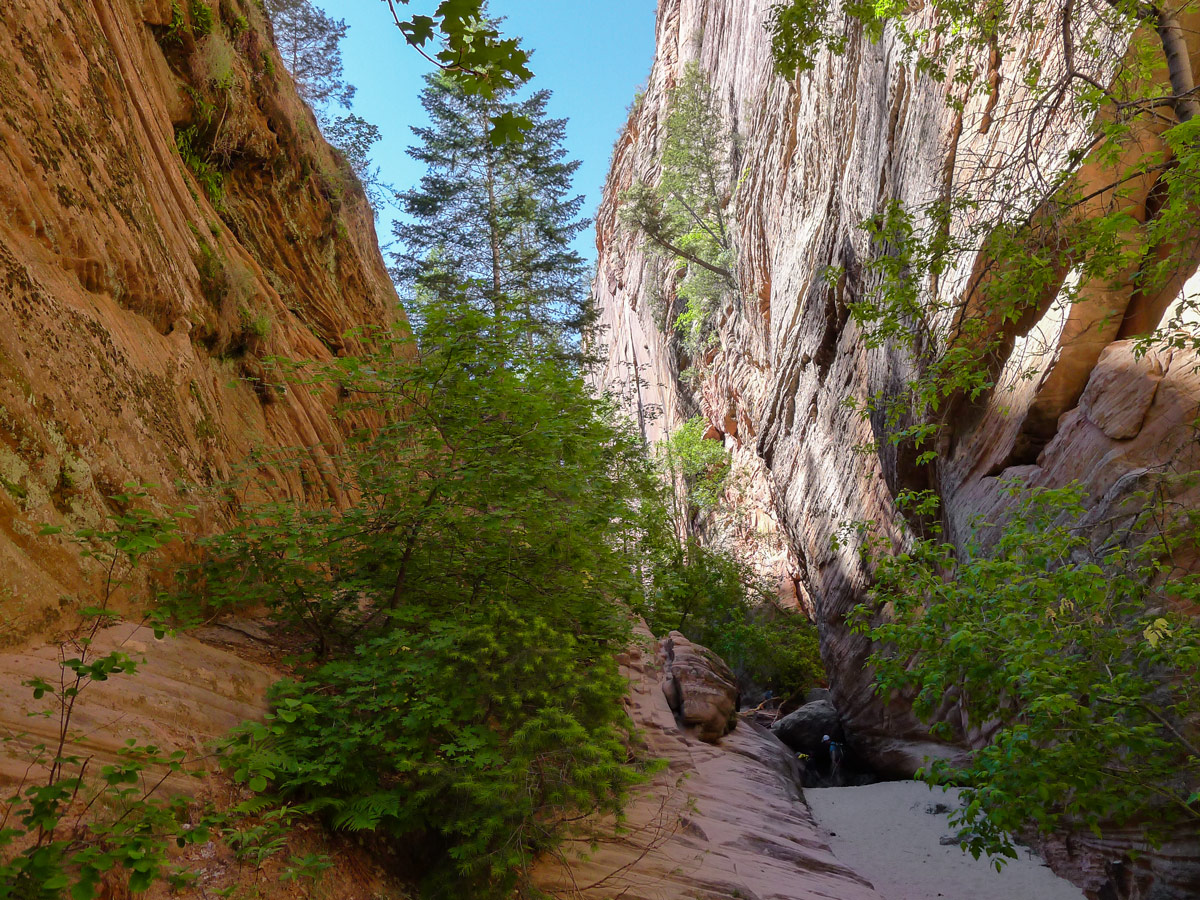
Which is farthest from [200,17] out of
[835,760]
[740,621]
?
[740,621]

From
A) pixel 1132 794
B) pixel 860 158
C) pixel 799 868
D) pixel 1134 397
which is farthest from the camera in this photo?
pixel 860 158

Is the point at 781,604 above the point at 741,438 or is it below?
below

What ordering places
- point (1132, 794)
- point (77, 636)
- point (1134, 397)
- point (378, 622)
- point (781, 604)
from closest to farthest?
1. point (77, 636)
2. point (1132, 794)
3. point (378, 622)
4. point (1134, 397)
5. point (781, 604)

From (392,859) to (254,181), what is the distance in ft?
31.0

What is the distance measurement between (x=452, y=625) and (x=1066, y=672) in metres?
4.48

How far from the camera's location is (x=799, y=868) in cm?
824

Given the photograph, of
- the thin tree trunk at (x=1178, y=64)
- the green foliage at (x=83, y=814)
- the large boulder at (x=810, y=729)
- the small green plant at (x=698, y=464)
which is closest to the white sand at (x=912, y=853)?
the large boulder at (x=810, y=729)

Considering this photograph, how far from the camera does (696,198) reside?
27484 mm

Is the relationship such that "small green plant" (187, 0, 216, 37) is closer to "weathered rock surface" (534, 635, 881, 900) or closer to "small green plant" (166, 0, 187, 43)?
"small green plant" (166, 0, 187, 43)

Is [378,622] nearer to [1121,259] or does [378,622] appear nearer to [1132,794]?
[1132,794]

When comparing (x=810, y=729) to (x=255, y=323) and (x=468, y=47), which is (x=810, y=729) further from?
(x=468, y=47)

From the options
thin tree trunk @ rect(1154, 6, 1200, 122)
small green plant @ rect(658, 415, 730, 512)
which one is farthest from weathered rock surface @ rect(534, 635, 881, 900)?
small green plant @ rect(658, 415, 730, 512)

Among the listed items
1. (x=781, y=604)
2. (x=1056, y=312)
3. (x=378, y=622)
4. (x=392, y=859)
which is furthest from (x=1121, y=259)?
(x=781, y=604)

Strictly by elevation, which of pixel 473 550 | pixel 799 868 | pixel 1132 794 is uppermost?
pixel 473 550
